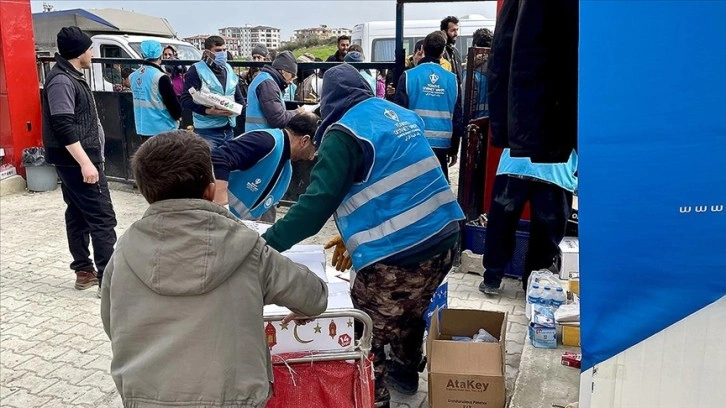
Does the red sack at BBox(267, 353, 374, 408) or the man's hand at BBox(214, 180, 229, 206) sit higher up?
the man's hand at BBox(214, 180, 229, 206)

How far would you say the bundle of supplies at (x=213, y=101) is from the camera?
21.1ft

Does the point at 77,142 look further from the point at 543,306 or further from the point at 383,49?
the point at 383,49

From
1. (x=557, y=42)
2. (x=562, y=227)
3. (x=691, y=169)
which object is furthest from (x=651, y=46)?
(x=562, y=227)

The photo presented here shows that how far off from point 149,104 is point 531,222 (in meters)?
4.65

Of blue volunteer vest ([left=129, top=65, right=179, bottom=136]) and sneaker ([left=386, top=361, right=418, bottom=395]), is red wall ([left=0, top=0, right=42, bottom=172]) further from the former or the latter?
sneaker ([left=386, top=361, right=418, bottom=395])

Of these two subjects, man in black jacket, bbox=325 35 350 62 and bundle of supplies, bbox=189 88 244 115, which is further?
man in black jacket, bbox=325 35 350 62

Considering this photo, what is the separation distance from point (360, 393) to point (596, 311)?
44.4 inches

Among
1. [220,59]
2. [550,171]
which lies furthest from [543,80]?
[220,59]

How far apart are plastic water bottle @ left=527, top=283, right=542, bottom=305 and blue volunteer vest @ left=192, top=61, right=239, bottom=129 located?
383 centimetres

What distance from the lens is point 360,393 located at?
2.38 m

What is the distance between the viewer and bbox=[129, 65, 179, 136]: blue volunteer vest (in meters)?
7.25

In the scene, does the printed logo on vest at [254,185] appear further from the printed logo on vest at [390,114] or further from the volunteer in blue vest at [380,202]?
the printed logo on vest at [390,114]

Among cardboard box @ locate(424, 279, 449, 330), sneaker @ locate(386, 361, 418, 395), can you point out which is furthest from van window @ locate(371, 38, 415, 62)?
sneaker @ locate(386, 361, 418, 395)

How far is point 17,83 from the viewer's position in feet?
27.2
